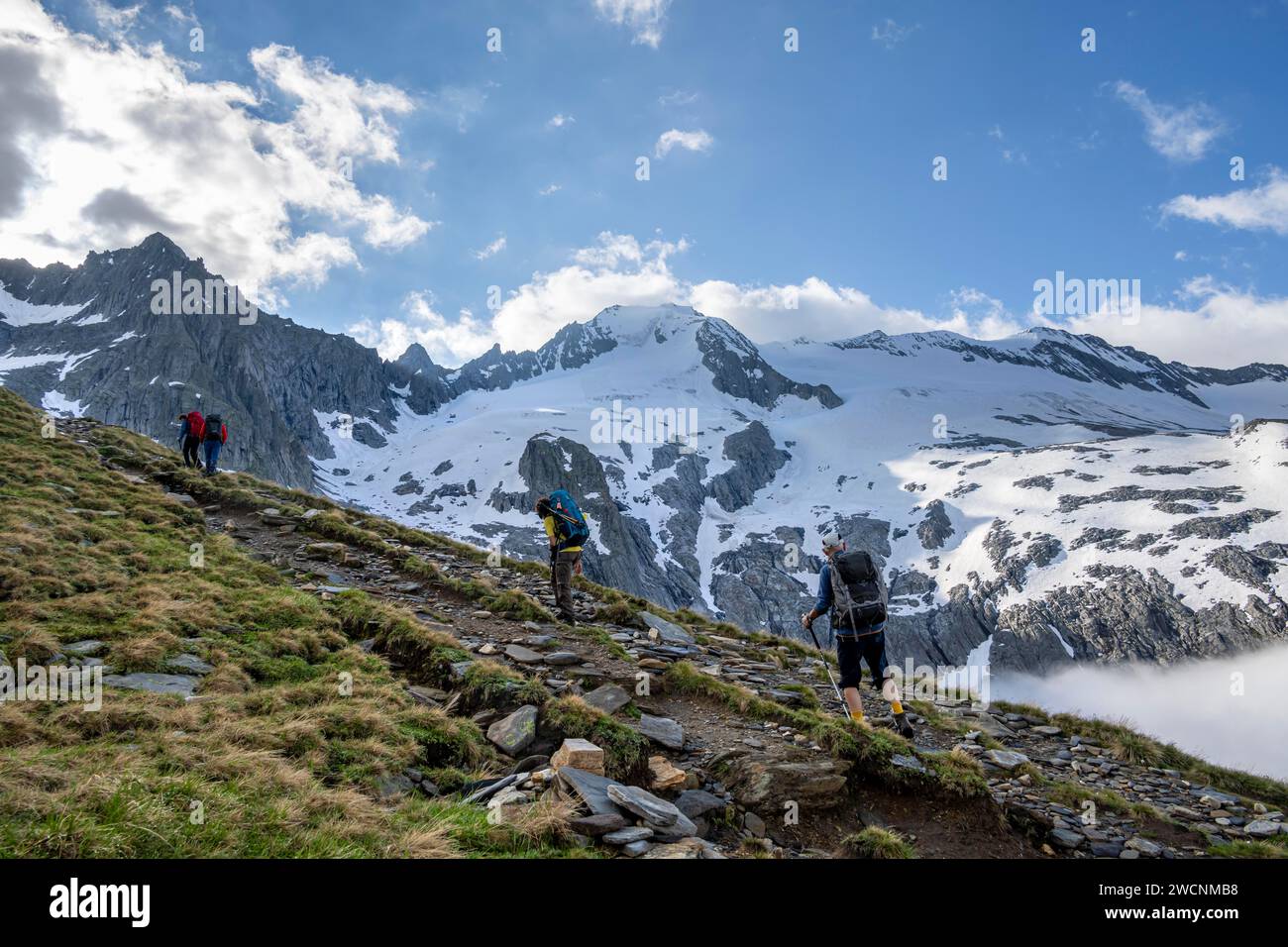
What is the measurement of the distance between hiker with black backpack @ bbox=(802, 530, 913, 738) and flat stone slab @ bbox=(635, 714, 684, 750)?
2.94m

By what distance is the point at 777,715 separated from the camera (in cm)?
984

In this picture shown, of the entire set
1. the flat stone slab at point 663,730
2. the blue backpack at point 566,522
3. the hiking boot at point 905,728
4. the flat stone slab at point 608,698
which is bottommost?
the hiking boot at point 905,728

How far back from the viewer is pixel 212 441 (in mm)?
24047

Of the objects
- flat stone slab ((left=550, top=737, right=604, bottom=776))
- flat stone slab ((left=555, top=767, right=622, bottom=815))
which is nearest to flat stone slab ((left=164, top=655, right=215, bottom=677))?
flat stone slab ((left=550, top=737, right=604, bottom=776))

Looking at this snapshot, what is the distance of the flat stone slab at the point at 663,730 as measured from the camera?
27.8 feet

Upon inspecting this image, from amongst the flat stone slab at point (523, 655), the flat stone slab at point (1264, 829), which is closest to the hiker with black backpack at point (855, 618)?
the flat stone slab at point (1264, 829)

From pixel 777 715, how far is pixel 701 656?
417 cm

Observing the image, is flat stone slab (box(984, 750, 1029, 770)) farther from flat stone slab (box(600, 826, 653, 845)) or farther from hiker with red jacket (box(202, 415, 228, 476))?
hiker with red jacket (box(202, 415, 228, 476))

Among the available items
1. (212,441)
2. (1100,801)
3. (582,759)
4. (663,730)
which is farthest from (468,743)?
(212,441)

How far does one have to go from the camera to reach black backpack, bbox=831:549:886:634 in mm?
10242

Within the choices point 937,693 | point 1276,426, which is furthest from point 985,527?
point 937,693

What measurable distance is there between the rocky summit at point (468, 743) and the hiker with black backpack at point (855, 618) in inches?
33.0

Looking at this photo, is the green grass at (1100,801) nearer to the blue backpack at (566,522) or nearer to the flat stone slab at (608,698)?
the flat stone slab at (608,698)
